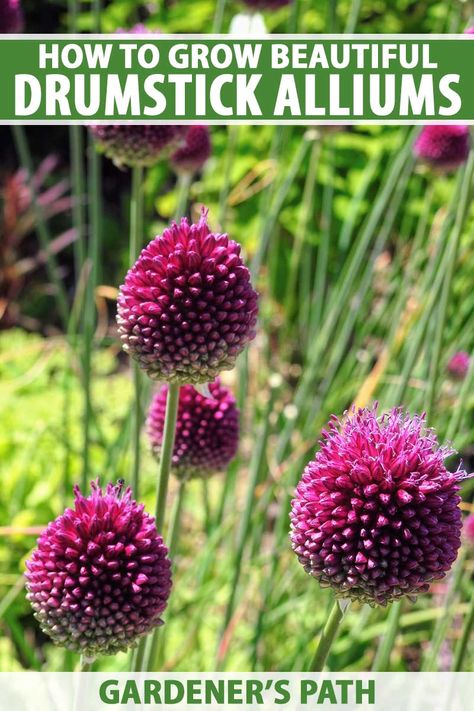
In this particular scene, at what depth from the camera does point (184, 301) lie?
0.64 metres

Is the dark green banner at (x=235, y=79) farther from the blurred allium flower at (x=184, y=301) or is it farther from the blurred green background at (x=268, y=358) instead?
the blurred allium flower at (x=184, y=301)

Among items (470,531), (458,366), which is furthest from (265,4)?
(470,531)

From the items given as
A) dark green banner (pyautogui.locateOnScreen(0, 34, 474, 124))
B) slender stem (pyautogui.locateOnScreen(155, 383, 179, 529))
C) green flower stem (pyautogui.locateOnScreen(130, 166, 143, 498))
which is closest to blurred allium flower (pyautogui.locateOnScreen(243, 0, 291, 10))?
dark green banner (pyautogui.locateOnScreen(0, 34, 474, 124))

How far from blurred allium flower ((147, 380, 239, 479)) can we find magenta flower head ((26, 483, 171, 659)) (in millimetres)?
226

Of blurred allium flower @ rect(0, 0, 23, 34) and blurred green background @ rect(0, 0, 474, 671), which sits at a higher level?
blurred allium flower @ rect(0, 0, 23, 34)

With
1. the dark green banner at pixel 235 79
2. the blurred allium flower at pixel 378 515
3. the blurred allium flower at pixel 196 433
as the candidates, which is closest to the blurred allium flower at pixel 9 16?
the dark green banner at pixel 235 79

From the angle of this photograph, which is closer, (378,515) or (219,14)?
(378,515)

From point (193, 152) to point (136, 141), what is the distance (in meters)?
0.31

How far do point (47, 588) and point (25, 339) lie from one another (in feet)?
6.85

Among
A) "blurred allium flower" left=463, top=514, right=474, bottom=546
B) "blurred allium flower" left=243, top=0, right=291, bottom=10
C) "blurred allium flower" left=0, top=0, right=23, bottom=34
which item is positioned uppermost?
"blurred allium flower" left=243, top=0, right=291, bottom=10

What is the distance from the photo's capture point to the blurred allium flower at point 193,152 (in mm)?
1226

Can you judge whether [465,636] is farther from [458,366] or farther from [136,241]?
[458,366]

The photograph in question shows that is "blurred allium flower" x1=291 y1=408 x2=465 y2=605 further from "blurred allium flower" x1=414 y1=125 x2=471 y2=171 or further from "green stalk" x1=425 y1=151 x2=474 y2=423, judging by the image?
"blurred allium flower" x1=414 y1=125 x2=471 y2=171

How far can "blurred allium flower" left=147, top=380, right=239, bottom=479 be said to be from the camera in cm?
86
